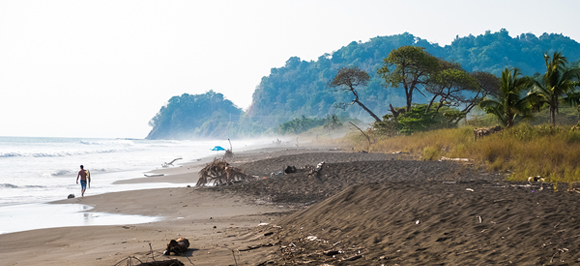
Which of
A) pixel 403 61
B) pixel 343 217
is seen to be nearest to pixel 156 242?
pixel 343 217

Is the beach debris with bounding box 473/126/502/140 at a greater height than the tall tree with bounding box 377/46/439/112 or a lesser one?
lesser

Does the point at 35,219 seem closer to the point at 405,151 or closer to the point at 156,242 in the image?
the point at 156,242

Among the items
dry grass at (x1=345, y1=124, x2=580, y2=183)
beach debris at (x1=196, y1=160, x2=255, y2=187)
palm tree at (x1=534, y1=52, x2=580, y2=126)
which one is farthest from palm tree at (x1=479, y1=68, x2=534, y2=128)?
beach debris at (x1=196, y1=160, x2=255, y2=187)

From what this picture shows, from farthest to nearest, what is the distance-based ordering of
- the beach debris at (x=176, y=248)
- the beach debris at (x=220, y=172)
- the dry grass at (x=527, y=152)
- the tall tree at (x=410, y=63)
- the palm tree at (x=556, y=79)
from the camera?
the tall tree at (x=410, y=63) < the palm tree at (x=556, y=79) < the beach debris at (x=220, y=172) < the dry grass at (x=527, y=152) < the beach debris at (x=176, y=248)

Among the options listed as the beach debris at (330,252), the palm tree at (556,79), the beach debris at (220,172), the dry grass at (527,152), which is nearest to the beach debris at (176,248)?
the beach debris at (330,252)

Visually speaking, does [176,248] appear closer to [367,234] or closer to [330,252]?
[330,252]

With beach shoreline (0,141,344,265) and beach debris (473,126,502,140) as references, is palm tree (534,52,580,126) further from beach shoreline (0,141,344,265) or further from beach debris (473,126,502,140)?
beach shoreline (0,141,344,265)

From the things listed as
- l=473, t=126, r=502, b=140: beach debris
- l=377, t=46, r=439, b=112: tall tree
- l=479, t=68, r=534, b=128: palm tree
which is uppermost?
l=377, t=46, r=439, b=112: tall tree

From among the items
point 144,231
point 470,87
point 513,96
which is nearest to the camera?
point 144,231

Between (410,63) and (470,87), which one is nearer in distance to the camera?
(410,63)

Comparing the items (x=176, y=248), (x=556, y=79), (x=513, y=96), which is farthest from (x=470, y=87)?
(x=176, y=248)

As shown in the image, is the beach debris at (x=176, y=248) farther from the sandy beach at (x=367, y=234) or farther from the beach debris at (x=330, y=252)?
the beach debris at (x=330, y=252)

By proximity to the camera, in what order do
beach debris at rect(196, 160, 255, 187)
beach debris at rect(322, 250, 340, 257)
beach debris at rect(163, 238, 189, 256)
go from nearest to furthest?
beach debris at rect(322, 250, 340, 257) → beach debris at rect(163, 238, 189, 256) → beach debris at rect(196, 160, 255, 187)

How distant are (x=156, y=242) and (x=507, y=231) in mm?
5300
